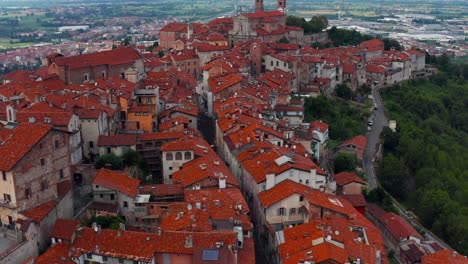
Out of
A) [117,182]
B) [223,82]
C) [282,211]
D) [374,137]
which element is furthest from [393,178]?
[117,182]

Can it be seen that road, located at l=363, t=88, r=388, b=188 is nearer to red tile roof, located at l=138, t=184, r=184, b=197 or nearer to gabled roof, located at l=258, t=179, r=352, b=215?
gabled roof, located at l=258, t=179, r=352, b=215

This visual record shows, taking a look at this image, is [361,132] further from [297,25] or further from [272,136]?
[297,25]

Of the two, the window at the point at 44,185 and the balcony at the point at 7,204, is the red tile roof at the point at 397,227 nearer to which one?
the window at the point at 44,185

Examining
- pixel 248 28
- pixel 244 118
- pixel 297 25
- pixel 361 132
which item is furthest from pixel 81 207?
pixel 297 25

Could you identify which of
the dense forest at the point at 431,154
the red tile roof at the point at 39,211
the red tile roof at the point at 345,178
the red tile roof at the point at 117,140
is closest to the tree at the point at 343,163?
the dense forest at the point at 431,154

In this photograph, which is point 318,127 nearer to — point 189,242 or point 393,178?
point 393,178
